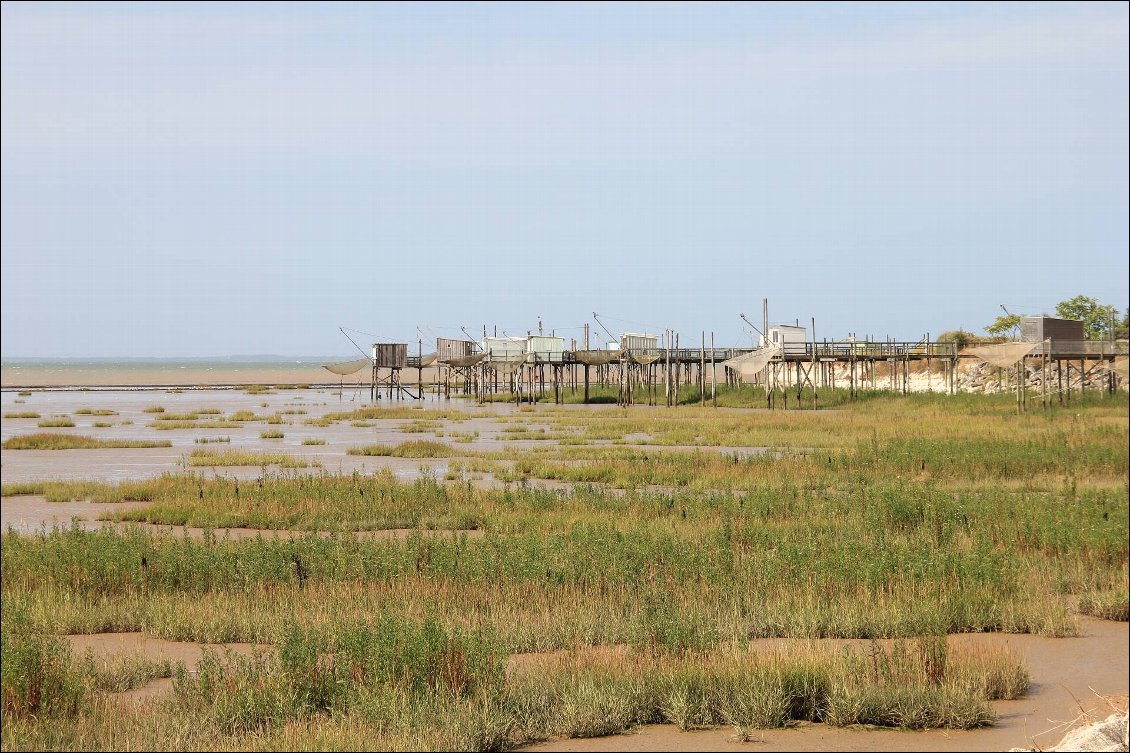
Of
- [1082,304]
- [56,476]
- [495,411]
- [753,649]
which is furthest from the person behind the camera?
[1082,304]

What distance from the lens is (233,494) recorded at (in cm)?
2102

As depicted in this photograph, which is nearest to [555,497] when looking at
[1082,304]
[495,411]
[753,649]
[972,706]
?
[753,649]

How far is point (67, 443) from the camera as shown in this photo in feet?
118

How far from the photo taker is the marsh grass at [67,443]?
3553cm

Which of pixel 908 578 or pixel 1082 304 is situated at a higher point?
pixel 1082 304

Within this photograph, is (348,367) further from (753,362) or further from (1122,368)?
(1122,368)

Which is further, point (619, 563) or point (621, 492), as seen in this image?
point (621, 492)

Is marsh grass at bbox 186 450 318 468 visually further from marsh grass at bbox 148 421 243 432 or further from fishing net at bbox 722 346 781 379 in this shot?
fishing net at bbox 722 346 781 379

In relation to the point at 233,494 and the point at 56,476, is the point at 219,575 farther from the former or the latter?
the point at 56,476

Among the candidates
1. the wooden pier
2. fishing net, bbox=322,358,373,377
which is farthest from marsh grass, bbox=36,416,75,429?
fishing net, bbox=322,358,373,377

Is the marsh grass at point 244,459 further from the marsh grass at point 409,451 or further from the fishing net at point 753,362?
the fishing net at point 753,362

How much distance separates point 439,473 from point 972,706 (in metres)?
21.0

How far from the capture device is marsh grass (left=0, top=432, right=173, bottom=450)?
35531 mm

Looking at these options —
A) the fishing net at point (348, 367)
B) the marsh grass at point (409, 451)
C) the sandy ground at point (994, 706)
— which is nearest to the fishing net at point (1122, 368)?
the sandy ground at point (994, 706)
